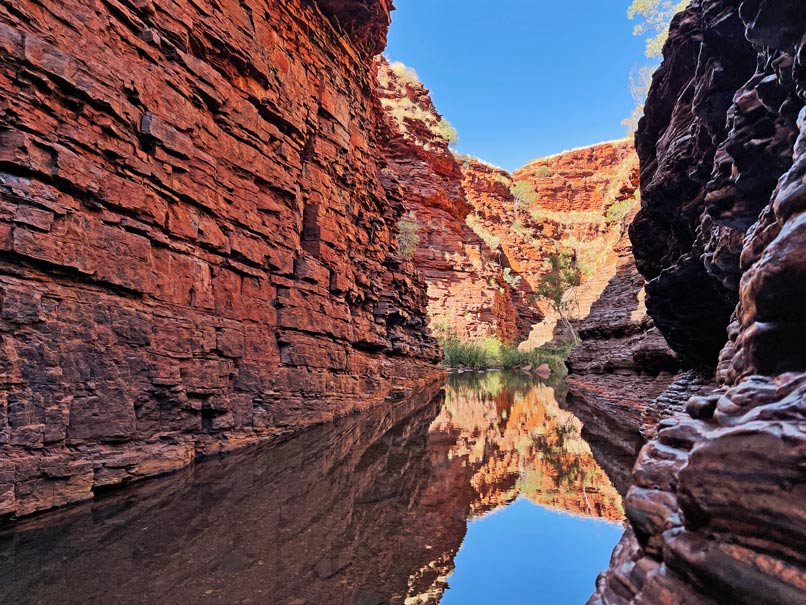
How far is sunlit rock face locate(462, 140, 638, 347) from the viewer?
111 feet

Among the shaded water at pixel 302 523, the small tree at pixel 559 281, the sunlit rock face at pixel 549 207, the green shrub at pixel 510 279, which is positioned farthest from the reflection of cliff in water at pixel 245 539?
the green shrub at pixel 510 279

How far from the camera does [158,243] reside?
5.16m

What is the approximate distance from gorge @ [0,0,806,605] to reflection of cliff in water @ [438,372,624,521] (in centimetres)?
5

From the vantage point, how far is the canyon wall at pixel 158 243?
12.3 feet

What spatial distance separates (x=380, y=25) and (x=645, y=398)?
41.5 ft

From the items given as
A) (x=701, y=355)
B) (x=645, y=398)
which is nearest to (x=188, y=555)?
(x=701, y=355)

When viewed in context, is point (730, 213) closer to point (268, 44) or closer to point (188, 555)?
point (188, 555)

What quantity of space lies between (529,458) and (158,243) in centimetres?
565

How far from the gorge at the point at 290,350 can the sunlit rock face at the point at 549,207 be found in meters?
22.7

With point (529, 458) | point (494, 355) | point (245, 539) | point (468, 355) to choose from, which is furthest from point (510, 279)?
point (245, 539)

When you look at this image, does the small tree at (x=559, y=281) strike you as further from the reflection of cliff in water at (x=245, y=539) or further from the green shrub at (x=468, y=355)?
the reflection of cliff in water at (x=245, y=539)

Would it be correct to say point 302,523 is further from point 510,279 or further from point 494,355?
point 510,279

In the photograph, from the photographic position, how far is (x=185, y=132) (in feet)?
18.7

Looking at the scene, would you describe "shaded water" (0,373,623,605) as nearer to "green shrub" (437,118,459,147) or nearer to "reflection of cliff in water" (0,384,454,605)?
"reflection of cliff in water" (0,384,454,605)
